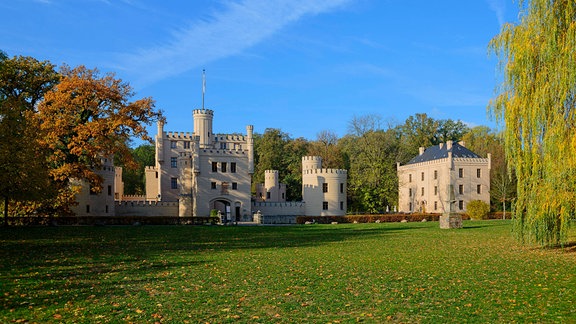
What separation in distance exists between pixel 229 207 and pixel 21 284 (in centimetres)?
4079

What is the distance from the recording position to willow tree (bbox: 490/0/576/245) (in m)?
16.2

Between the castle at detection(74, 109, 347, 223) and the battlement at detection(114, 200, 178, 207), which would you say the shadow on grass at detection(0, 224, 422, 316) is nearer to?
the castle at detection(74, 109, 347, 223)

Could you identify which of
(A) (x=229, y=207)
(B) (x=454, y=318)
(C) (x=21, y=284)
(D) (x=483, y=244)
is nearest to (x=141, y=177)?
(A) (x=229, y=207)

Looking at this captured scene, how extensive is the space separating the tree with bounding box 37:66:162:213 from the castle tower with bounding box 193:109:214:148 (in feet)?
62.0

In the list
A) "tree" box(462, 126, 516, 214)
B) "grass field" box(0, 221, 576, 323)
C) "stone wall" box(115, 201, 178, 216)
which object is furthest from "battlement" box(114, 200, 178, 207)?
"tree" box(462, 126, 516, 214)

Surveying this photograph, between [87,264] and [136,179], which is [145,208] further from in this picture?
[87,264]

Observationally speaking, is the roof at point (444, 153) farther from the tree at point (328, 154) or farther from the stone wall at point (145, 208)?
the stone wall at point (145, 208)

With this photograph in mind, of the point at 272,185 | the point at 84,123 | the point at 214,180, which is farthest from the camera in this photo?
the point at 272,185

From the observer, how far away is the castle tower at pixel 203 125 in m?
60.8

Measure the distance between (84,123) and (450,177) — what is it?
3825 centimetres

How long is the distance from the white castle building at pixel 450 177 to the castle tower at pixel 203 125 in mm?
25257

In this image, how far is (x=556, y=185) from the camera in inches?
653

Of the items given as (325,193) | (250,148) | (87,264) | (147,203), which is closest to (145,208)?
(147,203)

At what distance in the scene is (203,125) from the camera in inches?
2402
